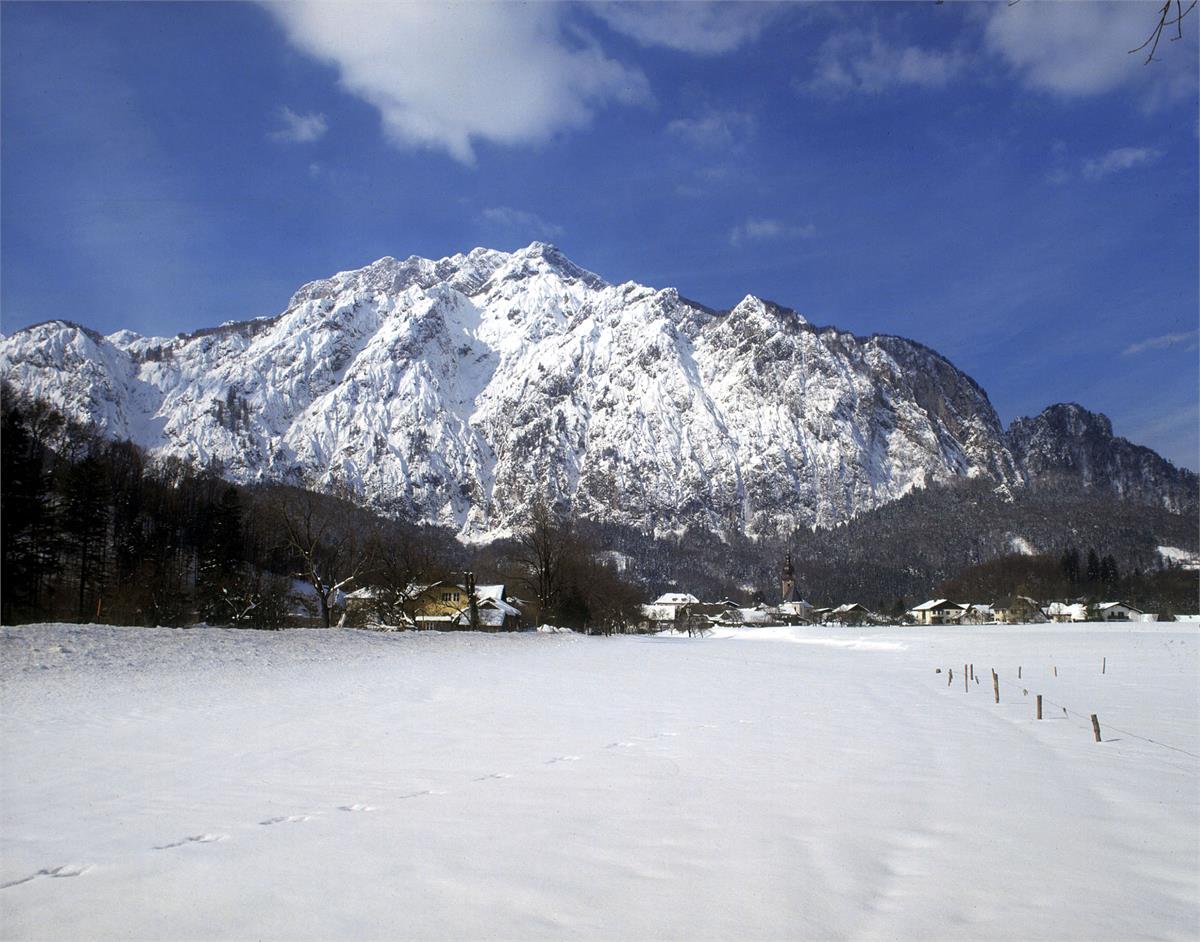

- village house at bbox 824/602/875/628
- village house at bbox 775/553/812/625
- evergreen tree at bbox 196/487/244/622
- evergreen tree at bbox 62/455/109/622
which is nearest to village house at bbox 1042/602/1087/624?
village house at bbox 824/602/875/628

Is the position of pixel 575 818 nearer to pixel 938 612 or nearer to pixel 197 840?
pixel 197 840

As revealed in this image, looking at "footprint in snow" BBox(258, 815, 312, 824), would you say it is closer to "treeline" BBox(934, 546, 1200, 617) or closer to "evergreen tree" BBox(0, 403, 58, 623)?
"evergreen tree" BBox(0, 403, 58, 623)

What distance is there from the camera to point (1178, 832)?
6926 mm

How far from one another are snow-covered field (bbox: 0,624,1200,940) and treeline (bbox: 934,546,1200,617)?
127 meters

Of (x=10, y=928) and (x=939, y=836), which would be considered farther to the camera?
(x=939, y=836)

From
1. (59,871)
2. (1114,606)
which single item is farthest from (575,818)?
(1114,606)

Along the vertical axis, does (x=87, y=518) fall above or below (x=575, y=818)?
above

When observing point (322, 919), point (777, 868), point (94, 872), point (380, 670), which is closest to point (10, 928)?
point (94, 872)

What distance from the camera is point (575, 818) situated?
6820 mm

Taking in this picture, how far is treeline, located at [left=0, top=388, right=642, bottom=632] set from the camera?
109ft

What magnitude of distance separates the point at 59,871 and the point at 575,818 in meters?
4.10

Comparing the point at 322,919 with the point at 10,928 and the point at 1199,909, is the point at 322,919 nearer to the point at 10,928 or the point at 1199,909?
the point at 10,928

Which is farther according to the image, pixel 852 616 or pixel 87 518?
pixel 852 616

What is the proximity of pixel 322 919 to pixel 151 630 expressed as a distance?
21239 millimetres
